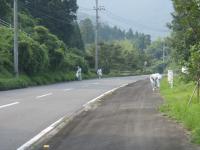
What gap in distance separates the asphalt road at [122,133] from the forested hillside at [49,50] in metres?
21.9

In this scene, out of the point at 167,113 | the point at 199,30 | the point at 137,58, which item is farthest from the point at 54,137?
the point at 137,58

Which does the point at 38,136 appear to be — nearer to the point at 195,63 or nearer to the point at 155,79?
the point at 195,63

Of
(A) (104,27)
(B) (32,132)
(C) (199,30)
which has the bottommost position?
(B) (32,132)

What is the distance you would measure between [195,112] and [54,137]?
183 inches

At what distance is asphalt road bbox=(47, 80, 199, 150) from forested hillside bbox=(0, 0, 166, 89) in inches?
863

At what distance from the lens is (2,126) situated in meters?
14.9

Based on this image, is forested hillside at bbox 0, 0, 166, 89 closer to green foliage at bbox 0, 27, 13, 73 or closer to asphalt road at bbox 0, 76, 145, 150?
green foliage at bbox 0, 27, 13, 73

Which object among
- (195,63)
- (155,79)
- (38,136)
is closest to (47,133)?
(38,136)

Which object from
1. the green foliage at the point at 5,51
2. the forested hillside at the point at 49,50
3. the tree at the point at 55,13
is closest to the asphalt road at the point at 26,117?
the forested hillside at the point at 49,50

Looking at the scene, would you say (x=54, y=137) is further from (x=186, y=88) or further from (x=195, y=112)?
(x=186, y=88)

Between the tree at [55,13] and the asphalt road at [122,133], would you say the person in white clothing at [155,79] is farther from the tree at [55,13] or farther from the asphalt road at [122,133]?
the tree at [55,13]

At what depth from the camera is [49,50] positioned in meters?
56.0

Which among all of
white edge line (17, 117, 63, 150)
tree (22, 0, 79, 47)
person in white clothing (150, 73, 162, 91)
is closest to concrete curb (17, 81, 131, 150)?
white edge line (17, 117, 63, 150)

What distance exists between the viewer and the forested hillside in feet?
155
